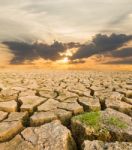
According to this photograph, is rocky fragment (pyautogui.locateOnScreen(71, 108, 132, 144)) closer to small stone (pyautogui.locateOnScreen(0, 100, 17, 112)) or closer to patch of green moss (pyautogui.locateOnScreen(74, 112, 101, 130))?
patch of green moss (pyautogui.locateOnScreen(74, 112, 101, 130))

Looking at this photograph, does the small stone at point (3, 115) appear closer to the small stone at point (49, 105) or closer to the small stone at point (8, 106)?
the small stone at point (8, 106)

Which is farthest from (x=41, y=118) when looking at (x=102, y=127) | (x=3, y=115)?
(x=102, y=127)

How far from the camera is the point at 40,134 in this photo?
7.37 feet

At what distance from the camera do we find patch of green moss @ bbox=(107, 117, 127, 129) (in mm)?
2309

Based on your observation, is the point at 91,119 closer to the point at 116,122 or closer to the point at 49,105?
the point at 116,122

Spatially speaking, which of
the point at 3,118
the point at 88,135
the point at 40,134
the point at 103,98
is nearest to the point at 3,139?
the point at 40,134

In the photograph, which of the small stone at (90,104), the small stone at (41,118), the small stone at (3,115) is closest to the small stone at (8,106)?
the small stone at (3,115)

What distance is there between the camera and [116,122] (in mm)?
2365

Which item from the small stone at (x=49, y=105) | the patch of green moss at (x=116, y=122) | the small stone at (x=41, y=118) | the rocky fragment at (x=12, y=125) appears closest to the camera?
the patch of green moss at (x=116, y=122)

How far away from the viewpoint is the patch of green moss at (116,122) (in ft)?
7.57

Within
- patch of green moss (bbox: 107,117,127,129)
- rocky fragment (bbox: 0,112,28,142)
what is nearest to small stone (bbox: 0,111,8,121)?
rocky fragment (bbox: 0,112,28,142)

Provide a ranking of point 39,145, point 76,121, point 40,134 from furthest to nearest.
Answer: point 76,121, point 40,134, point 39,145

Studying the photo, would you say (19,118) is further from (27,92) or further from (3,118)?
(27,92)

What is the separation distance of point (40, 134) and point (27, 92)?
234cm
